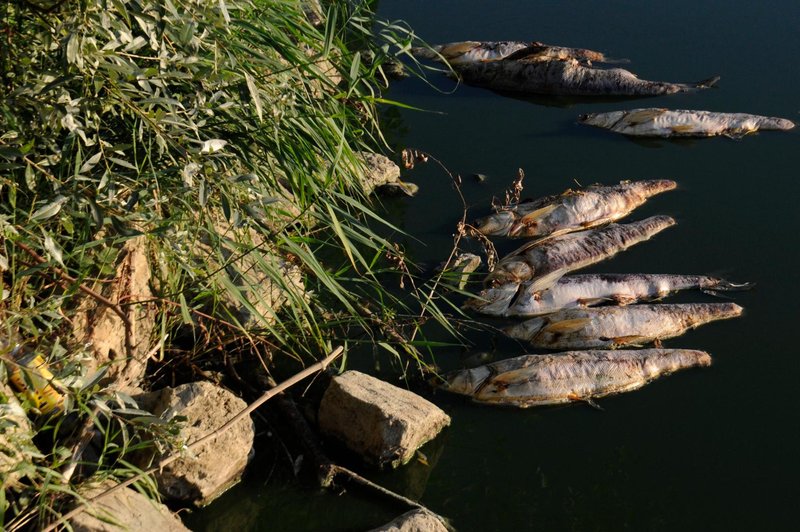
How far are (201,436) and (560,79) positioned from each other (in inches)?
212

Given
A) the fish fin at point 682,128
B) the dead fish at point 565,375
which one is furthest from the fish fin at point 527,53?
the dead fish at point 565,375

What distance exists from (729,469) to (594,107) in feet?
14.2

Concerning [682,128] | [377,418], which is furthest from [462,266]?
[682,128]

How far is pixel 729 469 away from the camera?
4.85 m

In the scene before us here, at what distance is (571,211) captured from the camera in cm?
675

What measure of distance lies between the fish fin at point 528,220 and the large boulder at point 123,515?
10.6ft

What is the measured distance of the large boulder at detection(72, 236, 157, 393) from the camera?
14.0ft

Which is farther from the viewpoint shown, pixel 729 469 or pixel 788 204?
pixel 788 204

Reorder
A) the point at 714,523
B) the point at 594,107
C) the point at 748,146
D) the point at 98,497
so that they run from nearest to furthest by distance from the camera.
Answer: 1. the point at 98,497
2. the point at 714,523
3. the point at 748,146
4. the point at 594,107

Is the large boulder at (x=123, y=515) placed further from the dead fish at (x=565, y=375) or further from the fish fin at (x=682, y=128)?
the fish fin at (x=682, y=128)

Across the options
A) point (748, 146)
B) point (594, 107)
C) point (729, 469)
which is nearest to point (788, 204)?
point (748, 146)

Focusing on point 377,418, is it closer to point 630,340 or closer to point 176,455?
point 176,455

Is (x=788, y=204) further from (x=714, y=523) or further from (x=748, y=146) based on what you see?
(x=714, y=523)

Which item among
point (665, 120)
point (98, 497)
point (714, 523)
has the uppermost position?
point (665, 120)
